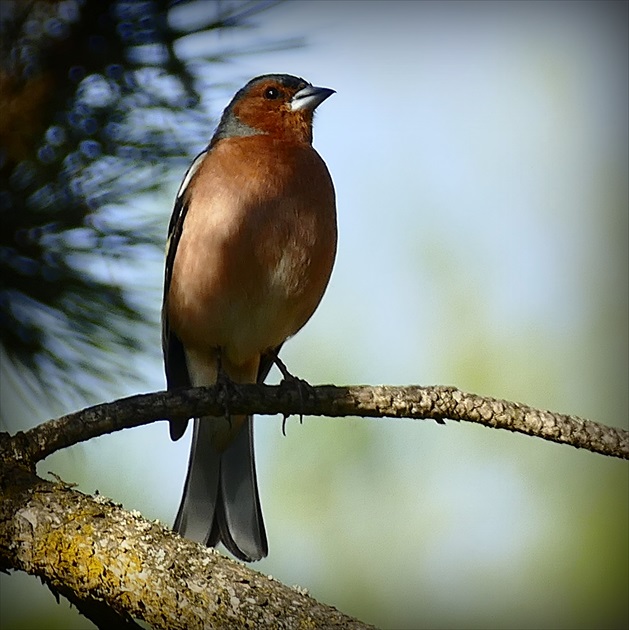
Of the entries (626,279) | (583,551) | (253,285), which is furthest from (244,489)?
(626,279)

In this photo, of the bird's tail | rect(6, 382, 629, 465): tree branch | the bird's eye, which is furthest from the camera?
the bird's eye

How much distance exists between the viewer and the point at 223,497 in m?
3.91

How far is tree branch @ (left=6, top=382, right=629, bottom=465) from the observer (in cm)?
222

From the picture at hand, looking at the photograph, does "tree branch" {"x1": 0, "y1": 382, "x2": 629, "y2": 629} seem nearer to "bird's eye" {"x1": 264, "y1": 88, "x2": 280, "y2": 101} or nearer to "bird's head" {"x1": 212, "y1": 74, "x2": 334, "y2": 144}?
"bird's head" {"x1": 212, "y1": 74, "x2": 334, "y2": 144}

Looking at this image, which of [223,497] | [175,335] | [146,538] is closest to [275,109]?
[175,335]

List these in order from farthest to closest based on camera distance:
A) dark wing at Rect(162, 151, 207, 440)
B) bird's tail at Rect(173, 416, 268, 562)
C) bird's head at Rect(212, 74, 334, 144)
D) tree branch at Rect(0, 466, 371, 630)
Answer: bird's head at Rect(212, 74, 334, 144) → dark wing at Rect(162, 151, 207, 440) → bird's tail at Rect(173, 416, 268, 562) → tree branch at Rect(0, 466, 371, 630)

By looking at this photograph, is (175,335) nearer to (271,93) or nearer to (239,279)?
(239,279)

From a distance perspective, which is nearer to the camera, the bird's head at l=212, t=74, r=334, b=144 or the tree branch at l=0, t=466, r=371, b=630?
the tree branch at l=0, t=466, r=371, b=630

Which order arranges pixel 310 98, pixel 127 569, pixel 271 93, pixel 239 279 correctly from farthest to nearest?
1. pixel 271 93
2. pixel 310 98
3. pixel 239 279
4. pixel 127 569

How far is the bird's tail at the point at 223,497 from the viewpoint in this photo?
12.1 feet

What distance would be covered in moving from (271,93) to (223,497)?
5.85 ft

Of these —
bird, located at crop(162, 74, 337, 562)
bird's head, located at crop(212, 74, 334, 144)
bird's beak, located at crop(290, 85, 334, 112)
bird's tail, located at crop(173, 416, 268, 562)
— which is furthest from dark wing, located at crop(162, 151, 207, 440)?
bird's beak, located at crop(290, 85, 334, 112)

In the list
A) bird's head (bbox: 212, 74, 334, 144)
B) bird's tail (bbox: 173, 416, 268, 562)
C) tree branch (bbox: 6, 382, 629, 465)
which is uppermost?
bird's head (bbox: 212, 74, 334, 144)

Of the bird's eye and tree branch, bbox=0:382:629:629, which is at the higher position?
the bird's eye
